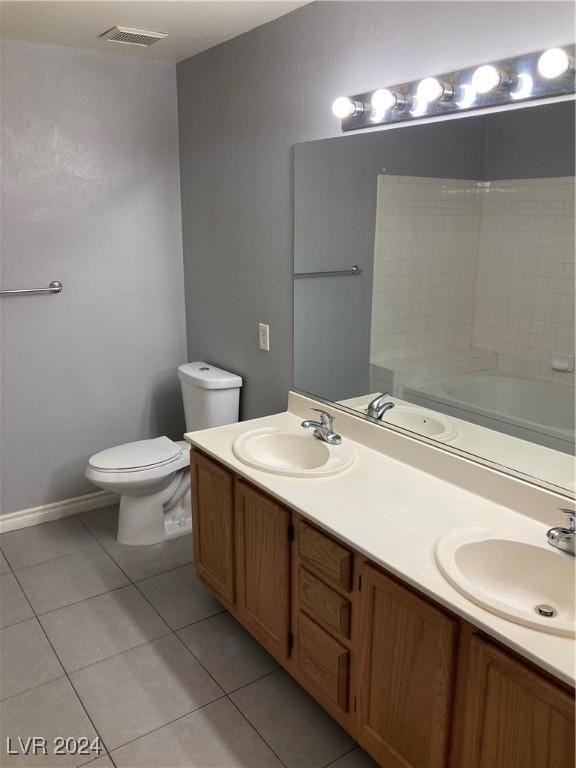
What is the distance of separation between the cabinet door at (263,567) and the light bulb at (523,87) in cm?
129

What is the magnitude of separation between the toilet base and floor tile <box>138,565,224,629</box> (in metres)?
0.30

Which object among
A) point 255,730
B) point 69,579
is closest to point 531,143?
point 255,730

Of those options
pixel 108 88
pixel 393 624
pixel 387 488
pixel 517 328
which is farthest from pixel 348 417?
pixel 108 88

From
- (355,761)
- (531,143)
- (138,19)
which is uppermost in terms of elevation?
(138,19)

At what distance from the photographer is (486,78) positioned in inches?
65.0

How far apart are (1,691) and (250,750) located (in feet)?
2.84

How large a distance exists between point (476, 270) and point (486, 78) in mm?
503

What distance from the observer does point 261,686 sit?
2.14 metres

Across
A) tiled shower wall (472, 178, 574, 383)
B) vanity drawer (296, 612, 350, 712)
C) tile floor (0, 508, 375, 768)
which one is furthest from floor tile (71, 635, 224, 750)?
tiled shower wall (472, 178, 574, 383)

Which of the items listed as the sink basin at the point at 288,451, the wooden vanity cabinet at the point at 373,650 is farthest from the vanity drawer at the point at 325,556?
the sink basin at the point at 288,451

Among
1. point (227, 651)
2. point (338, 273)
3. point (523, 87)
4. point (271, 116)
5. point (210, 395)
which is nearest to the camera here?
point (523, 87)

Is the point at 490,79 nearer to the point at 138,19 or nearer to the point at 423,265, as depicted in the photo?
the point at 423,265

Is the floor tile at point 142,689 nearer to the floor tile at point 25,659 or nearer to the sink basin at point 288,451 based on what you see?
the floor tile at point 25,659

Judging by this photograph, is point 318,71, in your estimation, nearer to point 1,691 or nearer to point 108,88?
point 108,88
